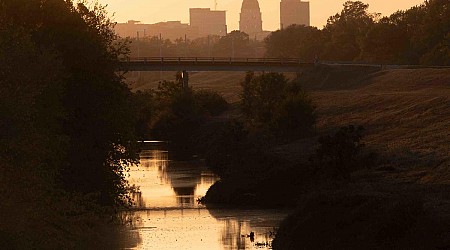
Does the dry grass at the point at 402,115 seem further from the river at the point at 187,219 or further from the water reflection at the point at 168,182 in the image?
the water reflection at the point at 168,182

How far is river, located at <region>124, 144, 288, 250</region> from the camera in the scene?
2459 inches

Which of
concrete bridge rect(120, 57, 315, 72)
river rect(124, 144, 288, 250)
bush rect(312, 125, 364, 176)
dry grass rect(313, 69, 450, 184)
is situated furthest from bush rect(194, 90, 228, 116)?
bush rect(312, 125, 364, 176)

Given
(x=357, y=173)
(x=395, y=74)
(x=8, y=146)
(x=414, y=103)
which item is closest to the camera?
(x=8, y=146)

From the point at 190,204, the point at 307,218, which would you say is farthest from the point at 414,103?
the point at 307,218

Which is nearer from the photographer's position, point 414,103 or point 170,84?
point 414,103

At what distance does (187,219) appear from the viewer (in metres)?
72.7

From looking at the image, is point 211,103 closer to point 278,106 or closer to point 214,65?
point 214,65

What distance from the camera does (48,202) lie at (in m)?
44.3

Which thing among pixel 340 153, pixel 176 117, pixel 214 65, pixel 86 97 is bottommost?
pixel 176 117

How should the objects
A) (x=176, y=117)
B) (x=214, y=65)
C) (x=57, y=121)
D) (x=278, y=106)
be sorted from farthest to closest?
(x=214, y=65) → (x=176, y=117) → (x=278, y=106) → (x=57, y=121)

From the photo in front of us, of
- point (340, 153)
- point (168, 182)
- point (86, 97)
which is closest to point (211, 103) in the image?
point (168, 182)

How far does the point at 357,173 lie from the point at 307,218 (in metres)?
14.5

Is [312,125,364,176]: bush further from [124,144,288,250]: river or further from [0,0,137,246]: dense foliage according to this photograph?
[0,0,137,246]: dense foliage

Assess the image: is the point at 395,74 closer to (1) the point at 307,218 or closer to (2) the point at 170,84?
(2) the point at 170,84
